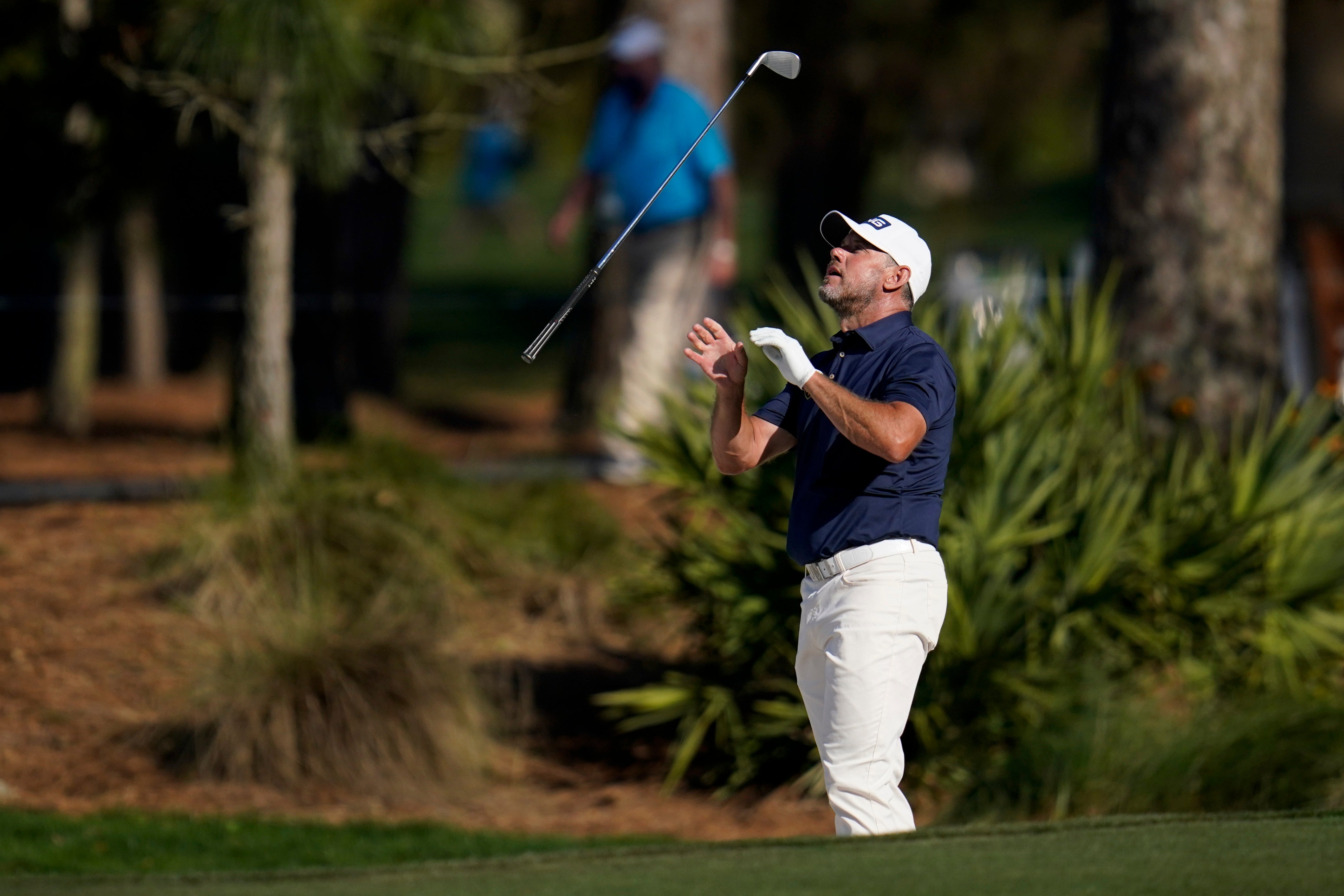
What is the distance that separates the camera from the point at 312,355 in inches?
433

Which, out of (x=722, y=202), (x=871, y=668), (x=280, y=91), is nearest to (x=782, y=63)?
(x=871, y=668)

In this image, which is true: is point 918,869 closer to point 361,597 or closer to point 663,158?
point 361,597

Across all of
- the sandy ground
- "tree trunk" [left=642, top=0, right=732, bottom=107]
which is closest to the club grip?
the sandy ground

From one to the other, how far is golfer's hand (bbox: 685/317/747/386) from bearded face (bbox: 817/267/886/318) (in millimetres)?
307

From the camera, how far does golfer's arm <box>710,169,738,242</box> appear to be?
10.2 meters

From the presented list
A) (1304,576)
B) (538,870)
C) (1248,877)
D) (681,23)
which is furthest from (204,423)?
(1248,877)

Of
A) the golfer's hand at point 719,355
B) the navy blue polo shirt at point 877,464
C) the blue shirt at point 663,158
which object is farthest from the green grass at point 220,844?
the blue shirt at point 663,158

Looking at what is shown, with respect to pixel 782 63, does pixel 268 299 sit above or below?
below

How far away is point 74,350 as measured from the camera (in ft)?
38.9

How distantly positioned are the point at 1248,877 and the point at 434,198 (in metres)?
44.0

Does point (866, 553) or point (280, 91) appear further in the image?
point (280, 91)

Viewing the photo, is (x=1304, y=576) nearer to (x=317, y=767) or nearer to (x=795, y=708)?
(x=795, y=708)

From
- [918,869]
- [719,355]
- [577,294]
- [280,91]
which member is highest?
[280,91]

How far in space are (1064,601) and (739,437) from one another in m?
2.62
